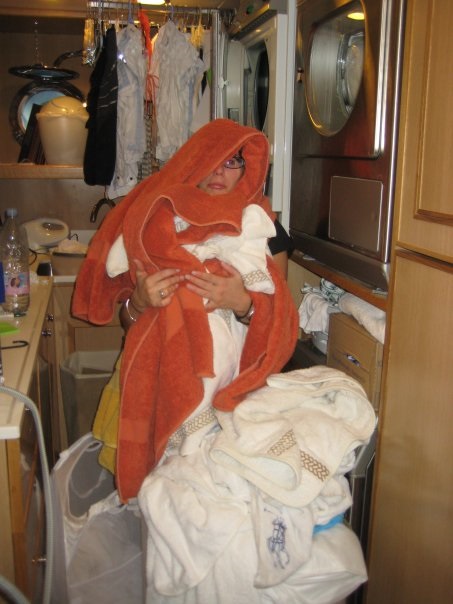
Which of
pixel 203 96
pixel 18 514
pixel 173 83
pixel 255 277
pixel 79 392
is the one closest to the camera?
pixel 18 514

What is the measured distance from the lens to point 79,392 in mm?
2119

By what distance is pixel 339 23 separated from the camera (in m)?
1.40

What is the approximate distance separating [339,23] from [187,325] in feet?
2.74

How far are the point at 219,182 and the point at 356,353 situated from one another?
1.71 ft

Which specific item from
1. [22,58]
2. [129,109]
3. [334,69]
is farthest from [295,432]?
[22,58]

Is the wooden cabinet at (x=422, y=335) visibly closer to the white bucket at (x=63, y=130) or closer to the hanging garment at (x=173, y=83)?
the hanging garment at (x=173, y=83)

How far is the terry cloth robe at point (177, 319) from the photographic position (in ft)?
3.87

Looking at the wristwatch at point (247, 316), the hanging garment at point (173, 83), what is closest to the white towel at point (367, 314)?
the wristwatch at point (247, 316)

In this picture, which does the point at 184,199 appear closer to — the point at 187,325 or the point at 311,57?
the point at 187,325

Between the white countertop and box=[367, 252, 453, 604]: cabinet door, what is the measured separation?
726mm

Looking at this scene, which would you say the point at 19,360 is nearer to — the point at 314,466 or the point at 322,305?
the point at 314,466

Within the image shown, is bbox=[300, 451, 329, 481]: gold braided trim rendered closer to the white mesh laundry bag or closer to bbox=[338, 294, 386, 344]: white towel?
bbox=[338, 294, 386, 344]: white towel

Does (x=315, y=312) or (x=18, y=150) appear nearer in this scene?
(x=315, y=312)

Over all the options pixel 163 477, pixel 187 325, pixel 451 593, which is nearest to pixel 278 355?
pixel 187 325
